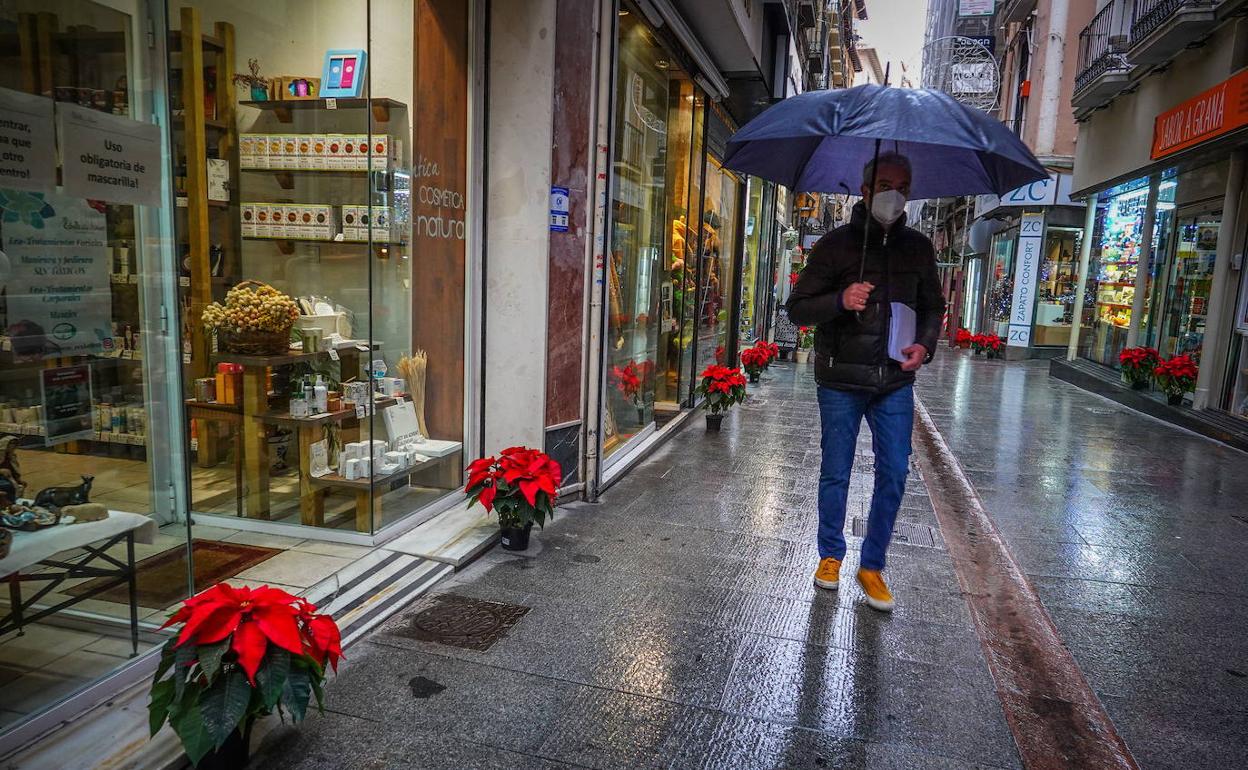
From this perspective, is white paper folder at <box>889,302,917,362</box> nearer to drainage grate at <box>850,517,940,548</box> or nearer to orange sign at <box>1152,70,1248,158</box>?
drainage grate at <box>850,517,940,548</box>

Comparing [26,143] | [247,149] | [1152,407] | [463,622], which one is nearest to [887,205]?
[463,622]

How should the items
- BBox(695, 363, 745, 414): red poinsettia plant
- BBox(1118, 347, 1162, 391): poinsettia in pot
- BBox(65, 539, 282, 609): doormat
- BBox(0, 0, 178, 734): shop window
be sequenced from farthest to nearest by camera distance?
BBox(1118, 347, 1162, 391): poinsettia in pot, BBox(695, 363, 745, 414): red poinsettia plant, BBox(65, 539, 282, 609): doormat, BBox(0, 0, 178, 734): shop window

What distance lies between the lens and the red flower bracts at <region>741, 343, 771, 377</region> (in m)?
12.0

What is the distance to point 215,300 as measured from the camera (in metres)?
4.49

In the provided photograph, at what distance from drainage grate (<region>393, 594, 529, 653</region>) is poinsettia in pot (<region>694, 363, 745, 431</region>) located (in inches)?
206

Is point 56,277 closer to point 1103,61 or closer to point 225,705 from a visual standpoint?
point 225,705

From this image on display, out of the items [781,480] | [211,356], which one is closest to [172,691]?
[211,356]

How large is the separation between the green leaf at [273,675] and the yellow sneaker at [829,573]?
108 inches

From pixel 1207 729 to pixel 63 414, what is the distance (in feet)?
15.2

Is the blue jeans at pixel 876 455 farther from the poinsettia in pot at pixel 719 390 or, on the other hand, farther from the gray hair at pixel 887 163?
the poinsettia in pot at pixel 719 390

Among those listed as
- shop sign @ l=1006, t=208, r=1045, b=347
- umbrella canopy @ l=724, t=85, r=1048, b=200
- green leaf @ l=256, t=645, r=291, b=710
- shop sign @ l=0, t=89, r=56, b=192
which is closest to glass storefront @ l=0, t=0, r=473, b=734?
shop sign @ l=0, t=89, r=56, b=192

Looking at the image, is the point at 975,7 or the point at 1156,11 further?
the point at 975,7

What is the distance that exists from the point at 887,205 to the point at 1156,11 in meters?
11.4

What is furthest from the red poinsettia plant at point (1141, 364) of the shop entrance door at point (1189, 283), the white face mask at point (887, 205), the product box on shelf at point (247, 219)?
the product box on shelf at point (247, 219)
